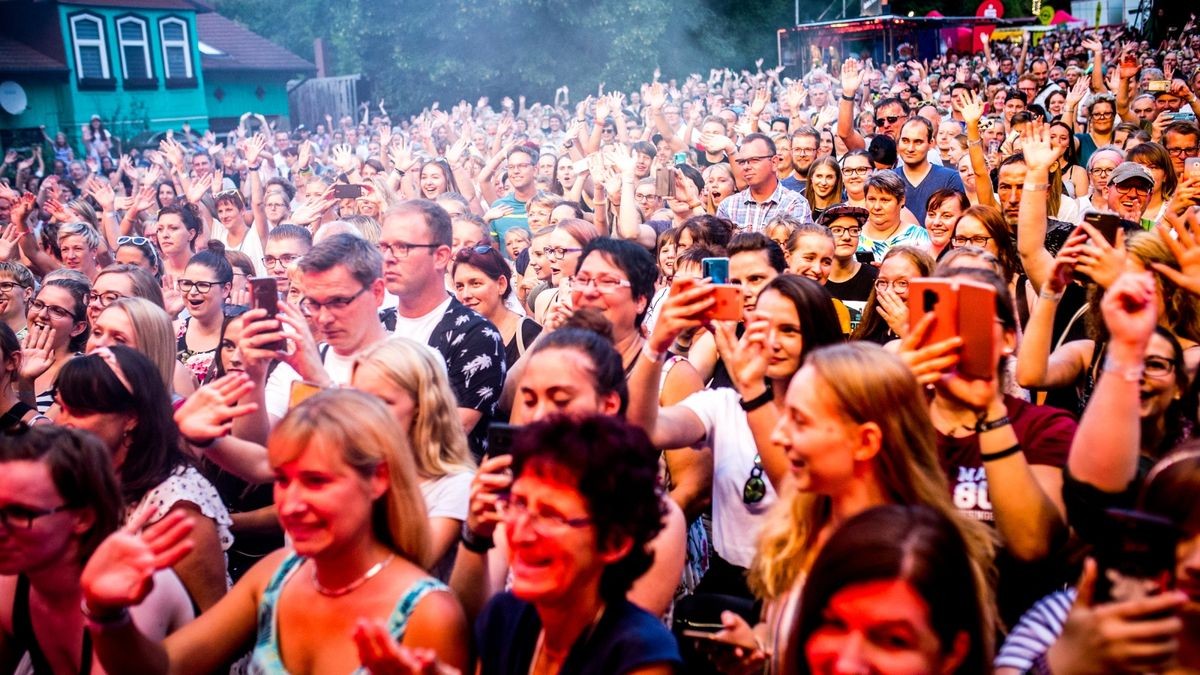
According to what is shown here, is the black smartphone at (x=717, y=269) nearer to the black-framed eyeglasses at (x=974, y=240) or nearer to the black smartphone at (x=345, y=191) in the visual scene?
the black-framed eyeglasses at (x=974, y=240)

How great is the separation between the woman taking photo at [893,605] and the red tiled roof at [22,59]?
30148 millimetres

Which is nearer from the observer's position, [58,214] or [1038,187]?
[1038,187]

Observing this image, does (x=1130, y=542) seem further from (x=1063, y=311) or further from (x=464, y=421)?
(x=1063, y=311)

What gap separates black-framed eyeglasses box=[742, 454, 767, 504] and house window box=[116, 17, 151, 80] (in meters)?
31.9

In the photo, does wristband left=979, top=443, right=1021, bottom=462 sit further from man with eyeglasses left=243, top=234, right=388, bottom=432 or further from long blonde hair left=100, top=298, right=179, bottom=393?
long blonde hair left=100, top=298, right=179, bottom=393

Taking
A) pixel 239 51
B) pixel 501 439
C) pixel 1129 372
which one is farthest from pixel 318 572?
pixel 239 51

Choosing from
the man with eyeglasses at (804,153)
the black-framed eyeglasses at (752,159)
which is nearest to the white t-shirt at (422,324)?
the black-framed eyeglasses at (752,159)

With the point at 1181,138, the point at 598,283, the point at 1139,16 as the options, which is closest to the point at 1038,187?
the point at 598,283

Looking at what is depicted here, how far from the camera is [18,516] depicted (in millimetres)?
2527

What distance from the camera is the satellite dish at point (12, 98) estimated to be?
27.2m

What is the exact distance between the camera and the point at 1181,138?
26.0ft

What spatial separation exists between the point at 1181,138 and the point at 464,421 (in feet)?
20.9

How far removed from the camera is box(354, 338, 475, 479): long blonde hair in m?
3.12

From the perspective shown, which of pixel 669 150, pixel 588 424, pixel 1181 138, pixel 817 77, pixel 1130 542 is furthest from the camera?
pixel 817 77
